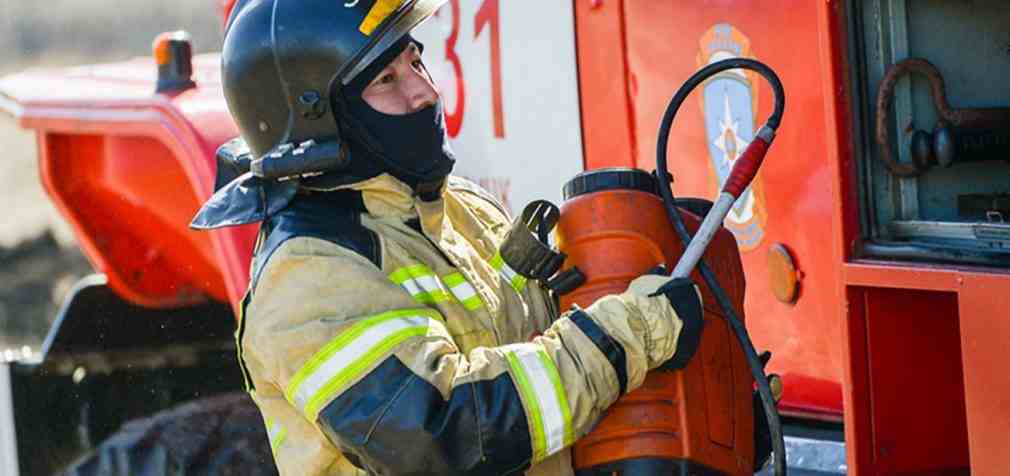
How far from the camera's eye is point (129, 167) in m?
4.97

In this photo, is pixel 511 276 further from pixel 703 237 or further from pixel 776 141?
pixel 776 141

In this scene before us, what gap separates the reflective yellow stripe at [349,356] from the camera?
2307mm

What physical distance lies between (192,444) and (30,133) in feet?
27.0

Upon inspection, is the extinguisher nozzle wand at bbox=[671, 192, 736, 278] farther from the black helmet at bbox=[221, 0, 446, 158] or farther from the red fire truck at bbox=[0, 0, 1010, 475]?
the black helmet at bbox=[221, 0, 446, 158]

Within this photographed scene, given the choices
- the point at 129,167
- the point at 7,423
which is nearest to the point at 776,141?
the point at 129,167

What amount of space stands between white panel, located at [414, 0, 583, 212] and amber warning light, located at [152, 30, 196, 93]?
108cm

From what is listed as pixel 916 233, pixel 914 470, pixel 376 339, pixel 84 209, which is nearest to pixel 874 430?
pixel 914 470

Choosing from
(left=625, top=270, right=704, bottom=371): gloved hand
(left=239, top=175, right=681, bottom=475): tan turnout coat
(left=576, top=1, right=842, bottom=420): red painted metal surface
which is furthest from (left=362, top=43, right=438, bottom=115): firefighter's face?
(left=576, top=1, right=842, bottom=420): red painted metal surface

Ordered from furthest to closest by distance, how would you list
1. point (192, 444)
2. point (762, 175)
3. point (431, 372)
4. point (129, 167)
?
point (129, 167)
point (192, 444)
point (762, 175)
point (431, 372)

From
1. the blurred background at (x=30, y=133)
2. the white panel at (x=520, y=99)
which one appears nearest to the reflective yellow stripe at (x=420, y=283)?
→ the white panel at (x=520, y=99)

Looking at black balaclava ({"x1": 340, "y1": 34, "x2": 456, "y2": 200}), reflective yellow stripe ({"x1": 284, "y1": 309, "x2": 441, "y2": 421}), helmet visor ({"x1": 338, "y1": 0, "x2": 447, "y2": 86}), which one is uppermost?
helmet visor ({"x1": 338, "y1": 0, "x2": 447, "y2": 86})

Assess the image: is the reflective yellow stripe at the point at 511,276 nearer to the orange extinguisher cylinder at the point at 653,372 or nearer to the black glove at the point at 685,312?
the orange extinguisher cylinder at the point at 653,372

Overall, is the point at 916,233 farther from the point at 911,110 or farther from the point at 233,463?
the point at 233,463

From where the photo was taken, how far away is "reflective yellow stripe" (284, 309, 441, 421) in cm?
231
